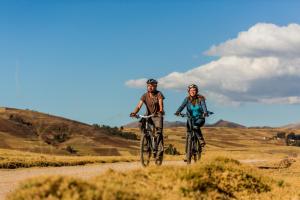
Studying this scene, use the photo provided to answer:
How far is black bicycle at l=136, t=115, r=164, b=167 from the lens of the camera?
58.8 feet

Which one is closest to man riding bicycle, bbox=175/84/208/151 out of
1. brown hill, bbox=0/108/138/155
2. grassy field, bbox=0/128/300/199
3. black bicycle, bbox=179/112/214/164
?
black bicycle, bbox=179/112/214/164

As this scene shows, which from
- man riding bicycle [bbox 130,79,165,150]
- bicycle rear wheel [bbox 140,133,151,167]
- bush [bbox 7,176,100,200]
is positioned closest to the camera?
bush [bbox 7,176,100,200]

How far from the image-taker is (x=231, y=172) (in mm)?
13484

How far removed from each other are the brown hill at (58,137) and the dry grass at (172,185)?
113153mm

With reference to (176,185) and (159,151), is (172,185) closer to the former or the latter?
(176,185)

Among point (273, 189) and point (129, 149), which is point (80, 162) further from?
point (129, 149)

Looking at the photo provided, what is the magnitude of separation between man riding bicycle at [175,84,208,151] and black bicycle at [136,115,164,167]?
3.87 feet

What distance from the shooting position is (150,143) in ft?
59.5

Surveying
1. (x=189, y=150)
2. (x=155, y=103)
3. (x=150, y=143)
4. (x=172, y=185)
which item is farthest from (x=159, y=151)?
(x=172, y=185)

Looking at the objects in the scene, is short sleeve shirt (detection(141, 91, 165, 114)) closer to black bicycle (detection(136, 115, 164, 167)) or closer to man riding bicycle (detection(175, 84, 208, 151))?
black bicycle (detection(136, 115, 164, 167))

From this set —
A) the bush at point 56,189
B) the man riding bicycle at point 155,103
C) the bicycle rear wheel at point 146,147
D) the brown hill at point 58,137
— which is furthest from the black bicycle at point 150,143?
the brown hill at point 58,137

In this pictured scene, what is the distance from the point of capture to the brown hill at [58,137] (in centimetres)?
13988

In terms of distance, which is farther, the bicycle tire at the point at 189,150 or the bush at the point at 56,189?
the bicycle tire at the point at 189,150

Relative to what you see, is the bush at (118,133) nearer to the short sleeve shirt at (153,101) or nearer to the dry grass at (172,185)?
the short sleeve shirt at (153,101)
